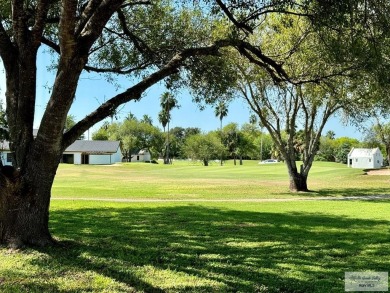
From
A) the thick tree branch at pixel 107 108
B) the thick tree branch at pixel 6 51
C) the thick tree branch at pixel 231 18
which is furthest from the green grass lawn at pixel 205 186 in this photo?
the thick tree branch at pixel 6 51

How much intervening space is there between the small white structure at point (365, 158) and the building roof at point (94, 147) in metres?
48.9

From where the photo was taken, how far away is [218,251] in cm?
755

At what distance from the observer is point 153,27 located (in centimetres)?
1237

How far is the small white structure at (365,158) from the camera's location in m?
73.9

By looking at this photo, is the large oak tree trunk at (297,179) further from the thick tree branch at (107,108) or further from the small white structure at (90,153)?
the small white structure at (90,153)

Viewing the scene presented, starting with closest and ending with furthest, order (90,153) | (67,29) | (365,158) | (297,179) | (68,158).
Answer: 1. (67,29)
2. (297,179)
3. (365,158)
4. (90,153)
5. (68,158)

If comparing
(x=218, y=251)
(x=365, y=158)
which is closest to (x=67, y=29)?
(x=218, y=251)

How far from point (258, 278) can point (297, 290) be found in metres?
0.64

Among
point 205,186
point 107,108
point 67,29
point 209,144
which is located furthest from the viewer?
point 209,144

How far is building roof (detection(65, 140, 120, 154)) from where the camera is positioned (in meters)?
85.4

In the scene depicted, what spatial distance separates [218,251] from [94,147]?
270 ft

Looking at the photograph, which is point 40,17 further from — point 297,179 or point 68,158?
point 68,158

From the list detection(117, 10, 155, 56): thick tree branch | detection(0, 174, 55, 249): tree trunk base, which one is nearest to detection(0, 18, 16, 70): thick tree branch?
detection(0, 174, 55, 249): tree trunk base

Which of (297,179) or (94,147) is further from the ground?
(94,147)
